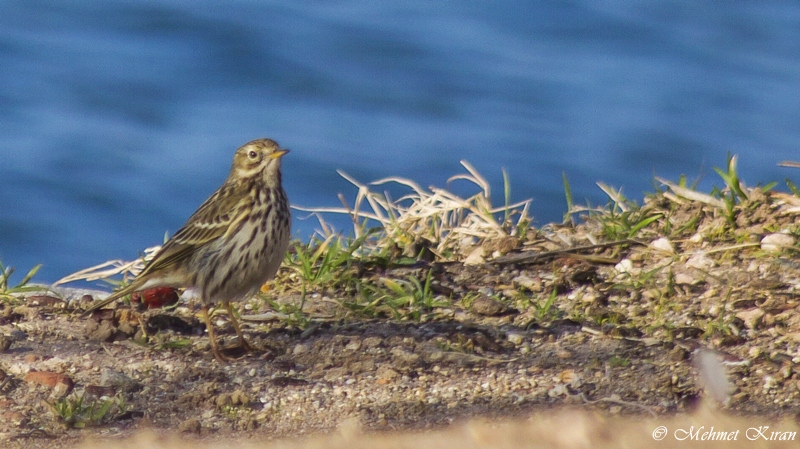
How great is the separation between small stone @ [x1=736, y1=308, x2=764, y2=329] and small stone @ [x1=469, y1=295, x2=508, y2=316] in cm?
115

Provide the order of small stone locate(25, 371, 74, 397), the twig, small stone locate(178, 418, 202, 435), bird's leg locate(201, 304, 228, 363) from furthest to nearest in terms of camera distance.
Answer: the twig → bird's leg locate(201, 304, 228, 363) → small stone locate(25, 371, 74, 397) → small stone locate(178, 418, 202, 435)

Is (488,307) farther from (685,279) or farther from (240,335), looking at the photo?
(240,335)

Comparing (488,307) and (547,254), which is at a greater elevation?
(547,254)

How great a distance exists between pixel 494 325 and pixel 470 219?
4.92 feet

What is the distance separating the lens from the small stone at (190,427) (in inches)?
169

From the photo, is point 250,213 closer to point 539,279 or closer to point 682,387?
point 539,279

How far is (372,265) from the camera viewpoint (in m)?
6.18

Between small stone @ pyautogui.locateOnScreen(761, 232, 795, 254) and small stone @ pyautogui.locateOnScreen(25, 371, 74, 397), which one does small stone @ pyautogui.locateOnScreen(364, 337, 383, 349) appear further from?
small stone @ pyautogui.locateOnScreen(761, 232, 795, 254)

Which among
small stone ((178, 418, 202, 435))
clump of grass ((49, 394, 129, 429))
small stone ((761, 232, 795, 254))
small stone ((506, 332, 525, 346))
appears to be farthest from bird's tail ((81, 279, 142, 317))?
small stone ((761, 232, 795, 254))

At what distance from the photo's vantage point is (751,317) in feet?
17.0

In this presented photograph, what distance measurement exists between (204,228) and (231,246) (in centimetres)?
23

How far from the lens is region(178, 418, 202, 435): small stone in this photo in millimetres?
4301

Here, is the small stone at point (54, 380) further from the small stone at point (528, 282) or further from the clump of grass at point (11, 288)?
the small stone at point (528, 282)

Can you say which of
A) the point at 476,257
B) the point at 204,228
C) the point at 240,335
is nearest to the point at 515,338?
the point at 476,257
